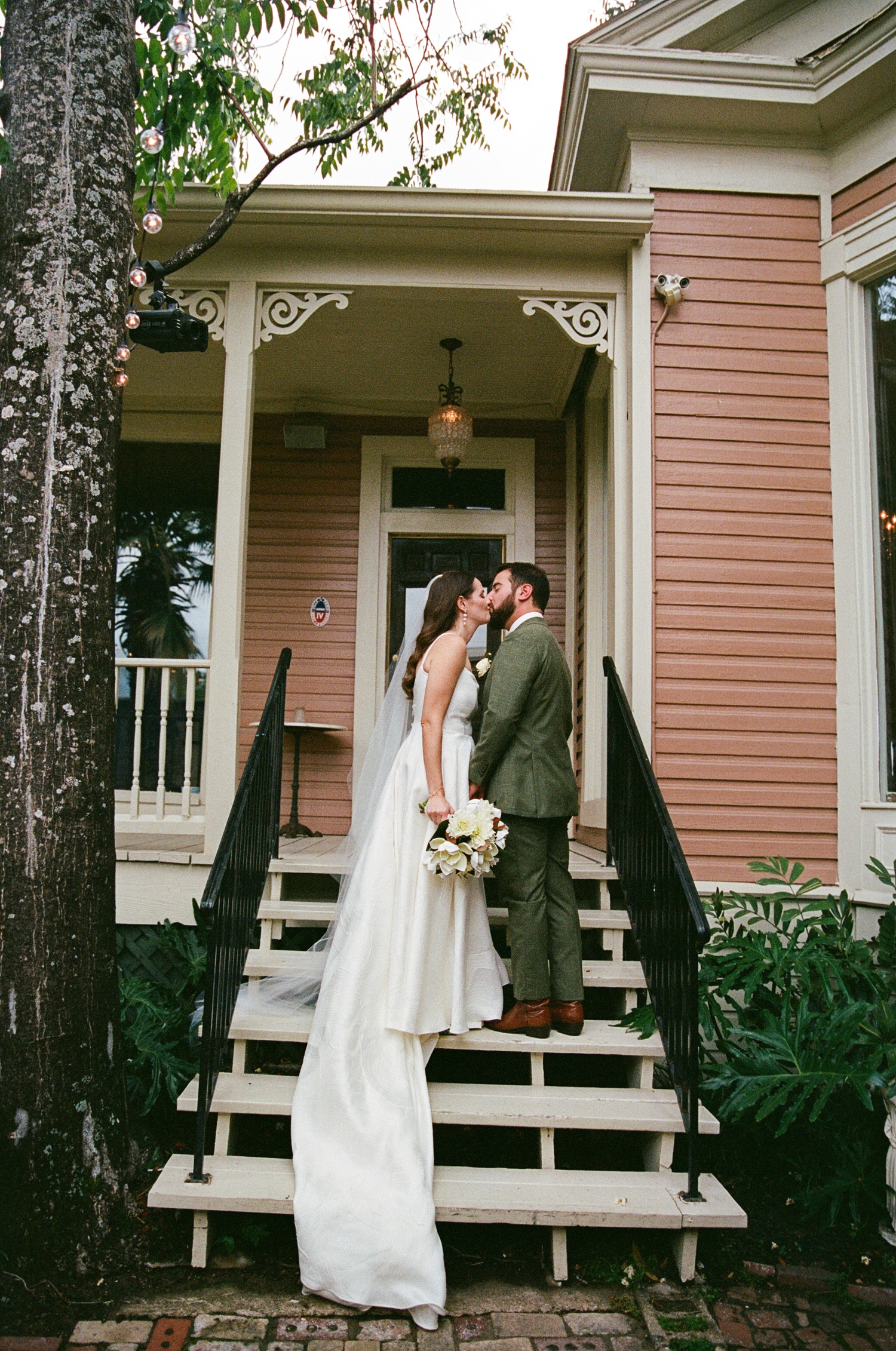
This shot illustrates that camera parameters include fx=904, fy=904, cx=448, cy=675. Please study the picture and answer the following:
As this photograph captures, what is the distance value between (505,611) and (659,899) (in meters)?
1.22

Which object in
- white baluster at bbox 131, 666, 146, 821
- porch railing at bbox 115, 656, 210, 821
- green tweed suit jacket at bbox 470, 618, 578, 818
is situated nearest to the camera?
green tweed suit jacket at bbox 470, 618, 578, 818

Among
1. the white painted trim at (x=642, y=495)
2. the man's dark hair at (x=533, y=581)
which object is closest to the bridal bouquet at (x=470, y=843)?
the man's dark hair at (x=533, y=581)

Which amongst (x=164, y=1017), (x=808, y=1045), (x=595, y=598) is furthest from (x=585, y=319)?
(x=164, y=1017)

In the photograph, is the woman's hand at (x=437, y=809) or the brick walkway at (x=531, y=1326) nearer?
the brick walkway at (x=531, y=1326)

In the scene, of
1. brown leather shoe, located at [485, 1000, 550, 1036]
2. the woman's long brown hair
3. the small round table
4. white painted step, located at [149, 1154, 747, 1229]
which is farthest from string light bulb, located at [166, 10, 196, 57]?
the small round table

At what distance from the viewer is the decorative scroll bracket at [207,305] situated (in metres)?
4.45

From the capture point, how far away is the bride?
2.51 meters

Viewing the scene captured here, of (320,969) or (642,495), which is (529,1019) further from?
(642,495)

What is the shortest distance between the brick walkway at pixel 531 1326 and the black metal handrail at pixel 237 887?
1.33 feet

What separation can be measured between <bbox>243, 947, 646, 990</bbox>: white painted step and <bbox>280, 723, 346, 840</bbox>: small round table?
6.54 ft

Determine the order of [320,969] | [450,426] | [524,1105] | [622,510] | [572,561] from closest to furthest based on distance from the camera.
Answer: [524,1105] < [320,969] < [622,510] < [450,426] < [572,561]

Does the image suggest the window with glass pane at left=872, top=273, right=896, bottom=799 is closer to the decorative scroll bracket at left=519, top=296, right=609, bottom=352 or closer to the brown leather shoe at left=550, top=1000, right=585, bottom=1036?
the decorative scroll bracket at left=519, top=296, right=609, bottom=352

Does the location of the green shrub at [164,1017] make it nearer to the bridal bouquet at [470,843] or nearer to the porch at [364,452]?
the porch at [364,452]

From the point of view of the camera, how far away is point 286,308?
4.50 meters
